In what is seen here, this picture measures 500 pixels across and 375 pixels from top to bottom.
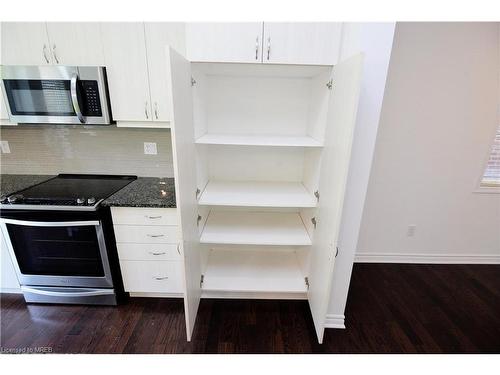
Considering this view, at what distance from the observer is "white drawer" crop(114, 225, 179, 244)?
1.60 meters

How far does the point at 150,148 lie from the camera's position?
197 cm

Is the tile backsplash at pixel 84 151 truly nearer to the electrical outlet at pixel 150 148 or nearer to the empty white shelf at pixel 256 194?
the electrical outlet at pixel 150 148

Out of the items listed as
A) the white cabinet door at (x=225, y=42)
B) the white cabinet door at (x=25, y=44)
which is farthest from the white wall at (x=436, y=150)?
the white cabinet door at (x=25, y=44)

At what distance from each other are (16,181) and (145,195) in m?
1.26

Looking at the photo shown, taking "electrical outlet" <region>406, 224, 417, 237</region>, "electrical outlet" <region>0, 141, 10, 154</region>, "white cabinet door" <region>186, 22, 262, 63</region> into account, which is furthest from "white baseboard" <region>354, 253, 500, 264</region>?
"electrical outlet" <region>0, 141, 10, 154</region>

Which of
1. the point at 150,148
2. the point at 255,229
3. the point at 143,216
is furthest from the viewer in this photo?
the point at 150,148

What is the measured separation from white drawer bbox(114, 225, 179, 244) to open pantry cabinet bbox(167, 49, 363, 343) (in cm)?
22

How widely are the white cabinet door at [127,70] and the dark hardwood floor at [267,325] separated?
4.93ft

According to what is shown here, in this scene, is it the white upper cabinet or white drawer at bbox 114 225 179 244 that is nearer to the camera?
the white upper cabinet

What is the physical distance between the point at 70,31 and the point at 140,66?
46 centimetres

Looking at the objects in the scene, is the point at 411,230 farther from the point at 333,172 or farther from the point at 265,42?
the point at 265,42

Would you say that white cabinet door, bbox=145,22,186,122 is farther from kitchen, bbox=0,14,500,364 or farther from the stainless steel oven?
the stainless steel oven

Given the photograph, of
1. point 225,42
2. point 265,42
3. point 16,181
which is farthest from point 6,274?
point 265,42

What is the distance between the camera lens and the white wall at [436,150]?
183cm
